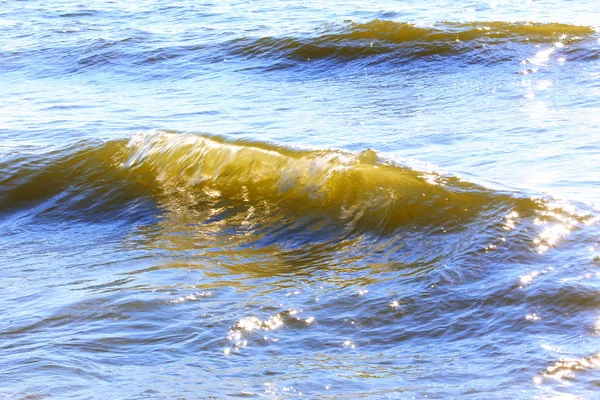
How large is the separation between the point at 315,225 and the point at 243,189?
3.04 ft

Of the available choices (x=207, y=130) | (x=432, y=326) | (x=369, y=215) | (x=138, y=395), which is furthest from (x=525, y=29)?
(x=138, y=395)

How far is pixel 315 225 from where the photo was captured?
15.9 ft

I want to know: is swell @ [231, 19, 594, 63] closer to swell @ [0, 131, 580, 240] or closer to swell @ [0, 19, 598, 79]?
swell @ [0, 19, 598, 79]

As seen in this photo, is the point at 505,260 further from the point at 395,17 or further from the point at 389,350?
the point at 395,17

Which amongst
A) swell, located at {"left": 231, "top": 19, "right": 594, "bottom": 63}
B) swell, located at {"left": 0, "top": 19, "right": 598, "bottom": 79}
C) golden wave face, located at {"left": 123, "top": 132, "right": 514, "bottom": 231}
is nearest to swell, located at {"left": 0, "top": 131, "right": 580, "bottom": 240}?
golden wave face, located at {"left": 123, "top": 132, "right": 514, "bottom": 231}

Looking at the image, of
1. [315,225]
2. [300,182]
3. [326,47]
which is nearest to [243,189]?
[300,182]

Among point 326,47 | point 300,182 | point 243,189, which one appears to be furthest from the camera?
point 326,47

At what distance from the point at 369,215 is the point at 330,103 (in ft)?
11.8

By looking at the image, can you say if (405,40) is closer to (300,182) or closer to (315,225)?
(300,182)

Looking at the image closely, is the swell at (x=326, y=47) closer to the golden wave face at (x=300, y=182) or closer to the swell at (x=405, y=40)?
the swell at (x=405, y=40)

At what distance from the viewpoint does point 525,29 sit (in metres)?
10.3

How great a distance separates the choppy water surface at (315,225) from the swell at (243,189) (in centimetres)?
2

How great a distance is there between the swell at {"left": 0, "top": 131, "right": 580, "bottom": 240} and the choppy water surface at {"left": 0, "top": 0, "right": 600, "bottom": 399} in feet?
0.06

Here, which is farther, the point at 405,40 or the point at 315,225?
the point at 405,40
